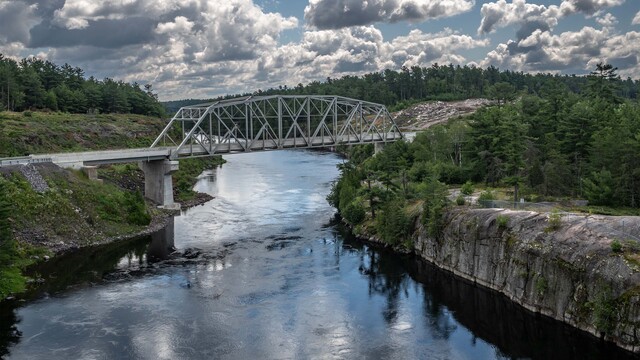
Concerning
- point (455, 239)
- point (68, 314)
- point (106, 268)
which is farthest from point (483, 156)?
point (68, 314)

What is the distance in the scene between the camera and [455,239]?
46500 millimetres

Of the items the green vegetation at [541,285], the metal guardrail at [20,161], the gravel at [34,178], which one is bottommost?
the green vegetation at [541,285]

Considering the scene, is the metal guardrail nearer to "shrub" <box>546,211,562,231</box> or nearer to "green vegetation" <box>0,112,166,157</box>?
"green vegetation" <box>0,112,166,157</box>

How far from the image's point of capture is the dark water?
105 ft

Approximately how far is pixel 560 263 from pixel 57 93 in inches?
4991

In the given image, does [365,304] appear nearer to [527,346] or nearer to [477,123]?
[527,346]

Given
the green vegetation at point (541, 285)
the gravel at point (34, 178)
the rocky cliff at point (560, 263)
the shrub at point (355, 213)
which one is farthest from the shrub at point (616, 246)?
the gravel at point (34, 178)

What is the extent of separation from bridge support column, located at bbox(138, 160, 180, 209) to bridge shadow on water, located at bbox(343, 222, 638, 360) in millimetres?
35011

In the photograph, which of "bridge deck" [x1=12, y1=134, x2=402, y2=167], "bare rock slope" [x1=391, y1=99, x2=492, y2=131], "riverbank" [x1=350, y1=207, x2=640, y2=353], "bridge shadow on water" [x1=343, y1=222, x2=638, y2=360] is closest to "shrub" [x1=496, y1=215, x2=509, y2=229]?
"riverbank" [x1=350, y1=207, x2=640, y2=353]

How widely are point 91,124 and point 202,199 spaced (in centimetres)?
4446

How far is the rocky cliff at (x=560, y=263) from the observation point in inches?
1230

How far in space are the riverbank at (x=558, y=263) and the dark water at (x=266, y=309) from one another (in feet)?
3.91

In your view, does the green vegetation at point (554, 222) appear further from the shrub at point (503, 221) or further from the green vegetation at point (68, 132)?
the green vegetation at point (68, 132)

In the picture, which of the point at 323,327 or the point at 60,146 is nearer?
the point at 323,327
